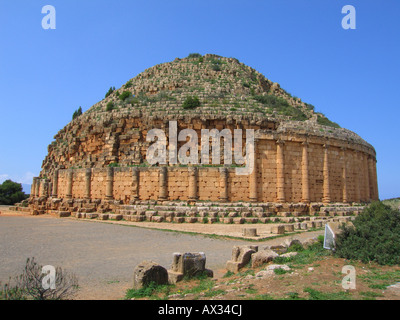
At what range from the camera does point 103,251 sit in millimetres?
11539

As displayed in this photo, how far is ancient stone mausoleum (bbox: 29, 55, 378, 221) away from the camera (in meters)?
22.5

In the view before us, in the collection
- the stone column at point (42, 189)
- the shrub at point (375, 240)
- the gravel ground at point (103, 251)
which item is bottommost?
the gravel ground at point (103, 251)

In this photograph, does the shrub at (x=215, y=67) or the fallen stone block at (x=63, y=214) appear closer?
the fallen stone block at (x=63, y=214)

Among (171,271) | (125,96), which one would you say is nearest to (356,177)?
(125,96)

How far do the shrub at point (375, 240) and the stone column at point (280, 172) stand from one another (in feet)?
41.2

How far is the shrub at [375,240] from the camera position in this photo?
25.5 ft

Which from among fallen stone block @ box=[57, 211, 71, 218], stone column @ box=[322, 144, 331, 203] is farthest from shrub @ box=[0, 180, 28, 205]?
stone column @ box=[322, 144, 331, 203]

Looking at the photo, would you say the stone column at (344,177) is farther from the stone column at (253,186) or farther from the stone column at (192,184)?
the stone column at (192,184)

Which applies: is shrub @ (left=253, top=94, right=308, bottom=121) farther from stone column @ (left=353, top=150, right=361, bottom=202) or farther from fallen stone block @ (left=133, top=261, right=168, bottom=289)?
fallen stone block @ (left=133, top=261, right=168, bottom=289)

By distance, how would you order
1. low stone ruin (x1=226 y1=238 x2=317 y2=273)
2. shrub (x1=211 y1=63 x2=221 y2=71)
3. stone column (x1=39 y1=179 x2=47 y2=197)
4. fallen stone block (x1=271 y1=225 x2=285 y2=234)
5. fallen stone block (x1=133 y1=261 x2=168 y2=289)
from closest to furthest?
1. fallen stone block (x1=133 y1=261 x2=168 y2=289)
2. low stone ruin (x1=226 y1=238 x2=317 y2=273)
3. fallen stone block (x1=271 y1=225 x2=285 y2=234)
4. stone column (x1=39 y1=179 x2=47 y2=197)
5. shrub (x1=211 y1=63 x2=221 y2=71)

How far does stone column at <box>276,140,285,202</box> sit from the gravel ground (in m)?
8.67

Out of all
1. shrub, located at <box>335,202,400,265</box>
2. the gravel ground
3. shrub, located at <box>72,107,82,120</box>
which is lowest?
the gravel ground

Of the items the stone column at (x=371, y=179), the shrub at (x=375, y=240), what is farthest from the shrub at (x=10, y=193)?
the shrub at (x=375, y=240)
